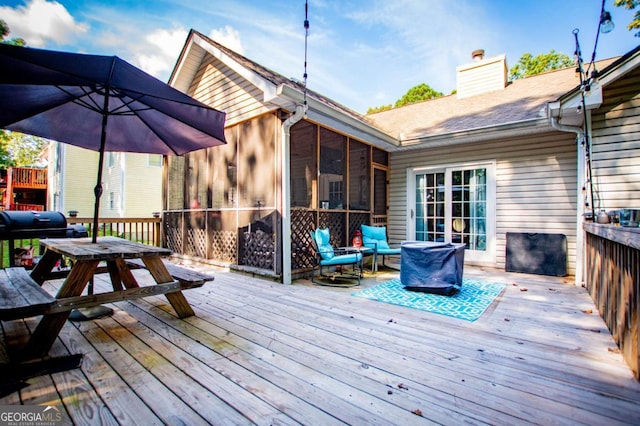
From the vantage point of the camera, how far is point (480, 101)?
24.0ft

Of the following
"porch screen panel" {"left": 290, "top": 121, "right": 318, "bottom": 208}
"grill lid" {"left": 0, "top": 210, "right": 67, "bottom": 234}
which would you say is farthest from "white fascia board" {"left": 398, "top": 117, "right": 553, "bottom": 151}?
"grill lid" {"left": 0, "top": 210, "right": 67, "bottom": 234}

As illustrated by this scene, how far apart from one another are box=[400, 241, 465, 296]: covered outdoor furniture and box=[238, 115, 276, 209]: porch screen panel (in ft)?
7.15

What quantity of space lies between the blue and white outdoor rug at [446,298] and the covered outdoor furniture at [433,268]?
0.10 metres

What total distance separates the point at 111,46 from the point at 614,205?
42.9 feet

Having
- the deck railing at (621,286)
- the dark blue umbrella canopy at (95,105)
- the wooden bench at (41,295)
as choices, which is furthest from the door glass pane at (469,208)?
the wooden bench at (41,295)

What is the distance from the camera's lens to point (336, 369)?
6.11 feet

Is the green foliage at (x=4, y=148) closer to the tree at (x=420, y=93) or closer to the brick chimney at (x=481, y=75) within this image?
the brick chimney at (x=481, y=75)

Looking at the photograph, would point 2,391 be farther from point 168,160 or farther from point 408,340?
point 168,160

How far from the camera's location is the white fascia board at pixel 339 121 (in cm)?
399

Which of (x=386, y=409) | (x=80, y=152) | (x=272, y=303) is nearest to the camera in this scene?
(x=386, y=409)

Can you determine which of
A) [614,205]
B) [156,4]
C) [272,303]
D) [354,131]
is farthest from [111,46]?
[614,205]

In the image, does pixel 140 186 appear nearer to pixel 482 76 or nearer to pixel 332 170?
pixel 332 170

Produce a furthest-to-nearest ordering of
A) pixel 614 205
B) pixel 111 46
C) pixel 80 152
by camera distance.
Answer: pixel 80 152, pixel 111 46, pixel 614 205

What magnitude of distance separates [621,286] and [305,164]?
4.08m
